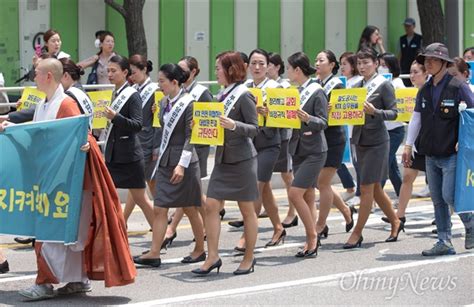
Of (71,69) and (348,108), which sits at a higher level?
(71,69)

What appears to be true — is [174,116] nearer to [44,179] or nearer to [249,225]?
[249,225]

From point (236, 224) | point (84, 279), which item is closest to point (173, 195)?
point (84, 279)

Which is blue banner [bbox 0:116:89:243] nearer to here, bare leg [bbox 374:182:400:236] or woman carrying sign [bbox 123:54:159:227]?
woman carrying sign [bbox 123:54:159:227]

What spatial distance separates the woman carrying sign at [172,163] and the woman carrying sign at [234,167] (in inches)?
14.0

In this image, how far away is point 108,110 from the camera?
1059 centimetres

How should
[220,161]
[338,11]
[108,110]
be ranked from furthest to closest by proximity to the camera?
[338,11] → [108,110] → [220,161]

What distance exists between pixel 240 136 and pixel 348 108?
1.72m

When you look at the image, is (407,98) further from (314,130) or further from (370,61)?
(314,130)

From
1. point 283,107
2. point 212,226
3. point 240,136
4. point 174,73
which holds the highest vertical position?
point 174,73

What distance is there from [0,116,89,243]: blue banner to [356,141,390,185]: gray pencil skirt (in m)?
3.58

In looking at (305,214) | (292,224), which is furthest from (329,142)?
(292,224)

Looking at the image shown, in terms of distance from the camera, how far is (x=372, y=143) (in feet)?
37.6

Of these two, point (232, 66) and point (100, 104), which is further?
point (100, 104)

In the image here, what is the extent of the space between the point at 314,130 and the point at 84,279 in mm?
2955
